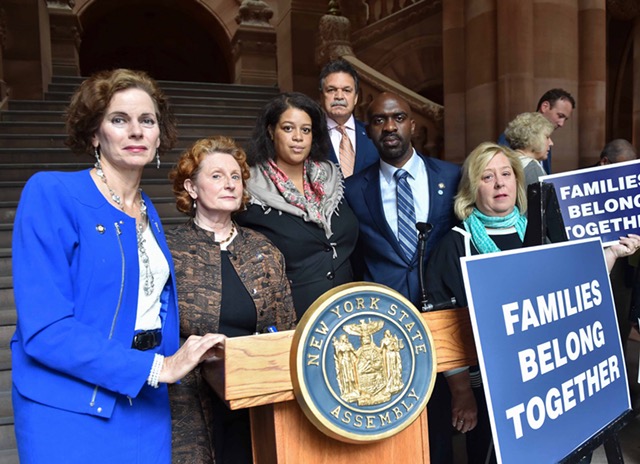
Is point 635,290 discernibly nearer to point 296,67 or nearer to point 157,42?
point 296,67

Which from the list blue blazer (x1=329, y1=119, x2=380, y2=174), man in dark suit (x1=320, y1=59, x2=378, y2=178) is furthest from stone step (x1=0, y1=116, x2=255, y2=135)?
blue blazer (x1=329, y1=119, x2=380, y2=174)

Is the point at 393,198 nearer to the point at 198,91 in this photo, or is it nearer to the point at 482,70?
the point at 482,70

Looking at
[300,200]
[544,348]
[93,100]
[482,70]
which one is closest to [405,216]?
[300,200]

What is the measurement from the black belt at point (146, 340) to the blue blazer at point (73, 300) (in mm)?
32

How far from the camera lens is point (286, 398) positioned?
129 centimetres

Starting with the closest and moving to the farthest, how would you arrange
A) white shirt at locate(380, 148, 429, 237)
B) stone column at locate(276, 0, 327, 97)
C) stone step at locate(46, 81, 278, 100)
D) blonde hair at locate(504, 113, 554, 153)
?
white shirt at locate(380, 148, 429, 237) < blonde hair at locate(504, 113, 554, 153) < stone step at locate(46, 81, 278, 100) < stone column at locate(276, 0, 327, 97)

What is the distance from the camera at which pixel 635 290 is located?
10.8ft

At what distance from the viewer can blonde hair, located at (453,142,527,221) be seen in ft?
7.88

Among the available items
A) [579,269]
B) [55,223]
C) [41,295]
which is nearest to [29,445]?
[41,295]

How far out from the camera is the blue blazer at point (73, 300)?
1.27 m

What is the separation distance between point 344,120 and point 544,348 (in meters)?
2.08

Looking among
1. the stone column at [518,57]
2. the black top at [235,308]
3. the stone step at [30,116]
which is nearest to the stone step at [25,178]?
the stone step at [30,116]

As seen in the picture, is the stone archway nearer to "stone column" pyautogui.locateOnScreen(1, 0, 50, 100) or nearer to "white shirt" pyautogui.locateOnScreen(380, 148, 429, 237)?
"stone column" pyautogui.locateOnScreen(1, 0, 50, 100)

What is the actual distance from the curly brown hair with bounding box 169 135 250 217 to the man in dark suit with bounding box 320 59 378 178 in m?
1.16
